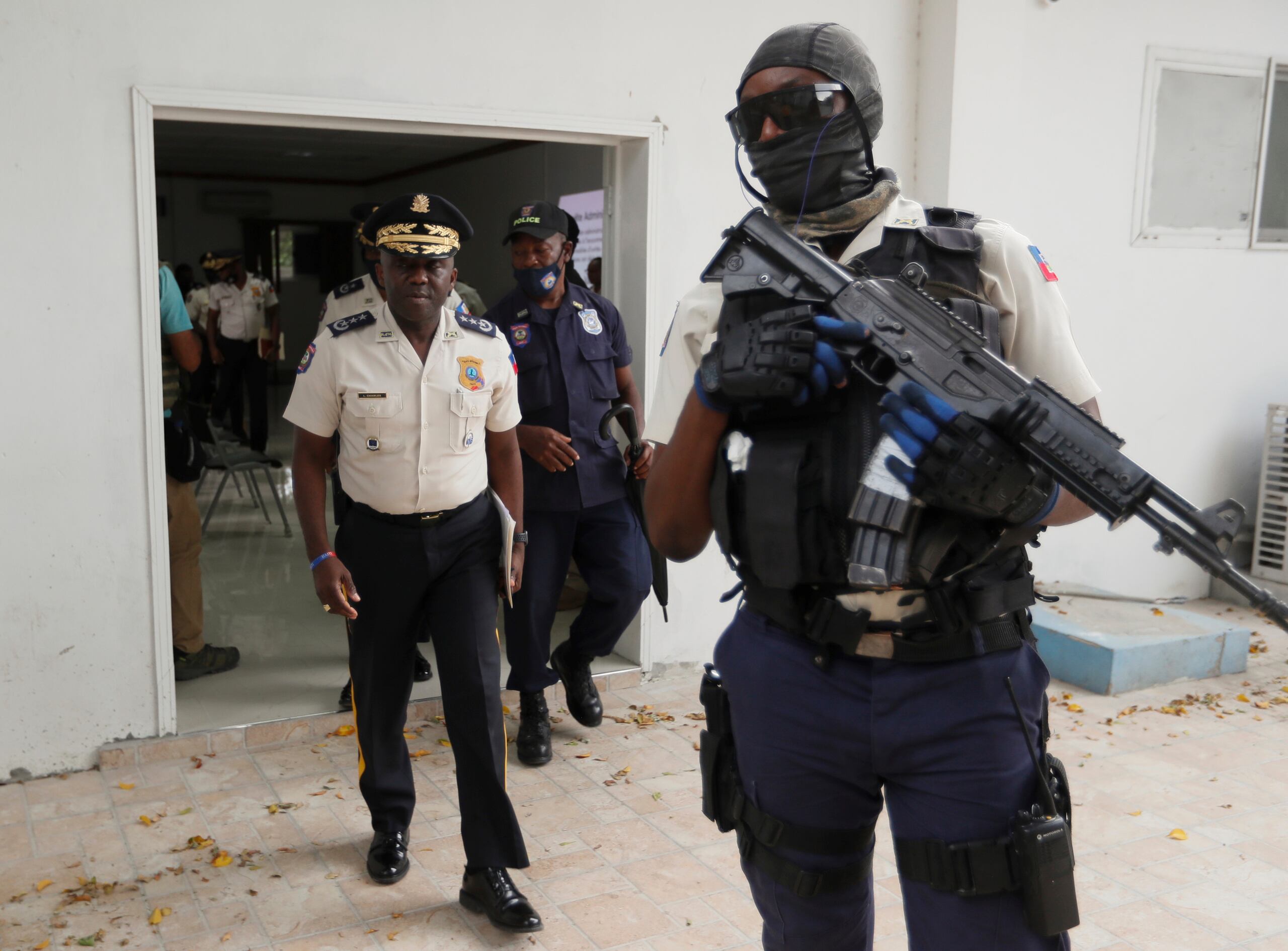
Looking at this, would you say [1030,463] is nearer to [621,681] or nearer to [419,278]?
[419,278]

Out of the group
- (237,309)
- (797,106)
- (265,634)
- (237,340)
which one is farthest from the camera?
(237,340)

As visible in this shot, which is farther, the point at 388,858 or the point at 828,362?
the point at 388,858

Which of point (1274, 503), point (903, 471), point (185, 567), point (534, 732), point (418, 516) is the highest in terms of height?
point (903, 471)

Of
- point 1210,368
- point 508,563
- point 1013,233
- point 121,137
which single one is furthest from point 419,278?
point 1210,368

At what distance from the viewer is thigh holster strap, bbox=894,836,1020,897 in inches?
68.8

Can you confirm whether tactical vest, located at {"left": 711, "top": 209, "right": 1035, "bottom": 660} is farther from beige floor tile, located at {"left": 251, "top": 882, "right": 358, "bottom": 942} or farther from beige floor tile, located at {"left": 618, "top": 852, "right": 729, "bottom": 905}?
beige floor tile, located at {"left": 251, "top": 882, "right": 358, "bottom": 942}

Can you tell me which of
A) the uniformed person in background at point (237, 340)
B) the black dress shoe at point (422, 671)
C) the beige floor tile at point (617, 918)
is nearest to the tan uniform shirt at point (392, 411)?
the beige floor tile at point (617, 918)

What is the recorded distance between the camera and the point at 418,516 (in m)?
3.30

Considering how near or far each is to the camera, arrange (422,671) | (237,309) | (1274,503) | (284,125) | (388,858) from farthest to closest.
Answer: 1. (237,309)
2. (1274,503)
3. (422,671)
4. (284,125)
5. (388,858)

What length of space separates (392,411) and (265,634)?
2.97 metres

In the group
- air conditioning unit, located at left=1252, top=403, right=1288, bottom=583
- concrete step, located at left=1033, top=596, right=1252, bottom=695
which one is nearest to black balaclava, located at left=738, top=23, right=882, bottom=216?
concrete step, located at left=1033, top=596, right=1252, bottom=695

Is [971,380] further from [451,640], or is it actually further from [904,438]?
[451,640]

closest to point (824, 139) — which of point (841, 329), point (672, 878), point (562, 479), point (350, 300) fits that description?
point (841, 329)

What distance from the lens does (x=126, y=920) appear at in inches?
127
